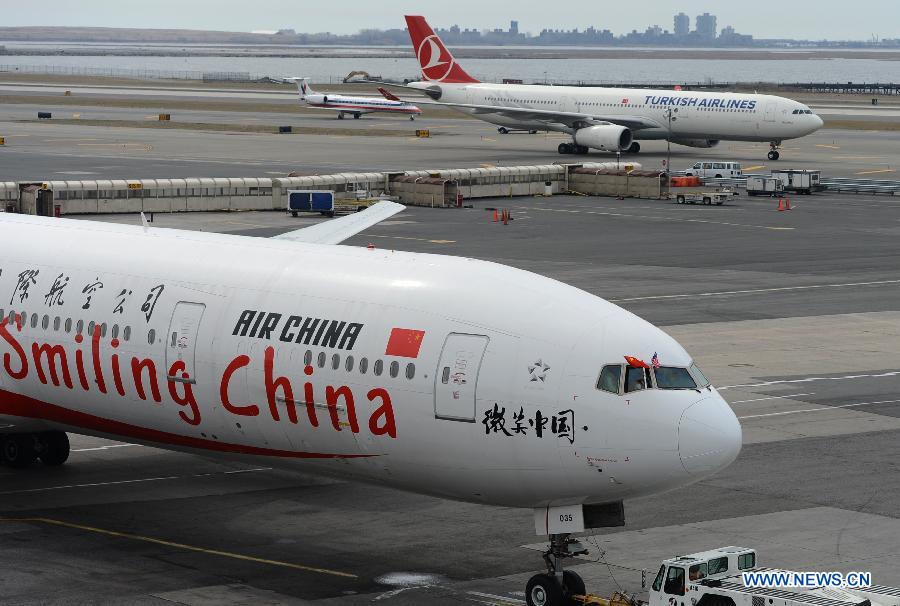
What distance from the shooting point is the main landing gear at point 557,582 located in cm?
2283

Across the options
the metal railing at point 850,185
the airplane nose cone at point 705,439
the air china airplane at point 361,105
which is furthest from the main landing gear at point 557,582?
the air china airplane at point 361,105

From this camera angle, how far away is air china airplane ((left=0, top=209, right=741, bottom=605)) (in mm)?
22453

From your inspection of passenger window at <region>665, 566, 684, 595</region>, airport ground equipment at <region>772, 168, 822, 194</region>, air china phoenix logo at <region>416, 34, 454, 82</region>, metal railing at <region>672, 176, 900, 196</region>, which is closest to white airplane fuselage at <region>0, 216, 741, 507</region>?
passenger window at <region>665, 566, 684, 595</region>

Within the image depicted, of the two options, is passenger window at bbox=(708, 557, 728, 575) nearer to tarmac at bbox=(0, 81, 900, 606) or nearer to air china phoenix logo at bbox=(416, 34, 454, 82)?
tarmac at bbox=(0, 81, 900, 606)

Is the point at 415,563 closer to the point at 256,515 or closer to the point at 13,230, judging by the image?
the point at 256,515

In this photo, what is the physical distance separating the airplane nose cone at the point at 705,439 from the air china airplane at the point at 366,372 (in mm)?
27

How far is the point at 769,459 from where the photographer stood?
115 feet

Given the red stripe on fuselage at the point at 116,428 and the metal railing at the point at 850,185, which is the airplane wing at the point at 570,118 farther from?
the red stripe on fuselage at the point at 116,428

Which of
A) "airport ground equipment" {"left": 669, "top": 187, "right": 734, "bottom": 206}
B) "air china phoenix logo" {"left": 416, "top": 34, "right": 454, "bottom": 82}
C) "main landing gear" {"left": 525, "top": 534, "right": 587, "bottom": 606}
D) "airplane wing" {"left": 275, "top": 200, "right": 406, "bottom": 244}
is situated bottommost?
"airport ground equipment" {"left": 669, "top": 187, "right": 734, "bottom": 206}

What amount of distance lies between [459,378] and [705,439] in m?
3.88

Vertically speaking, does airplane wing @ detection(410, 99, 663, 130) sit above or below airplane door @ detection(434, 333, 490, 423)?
below

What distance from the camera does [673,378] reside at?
74.3 ft

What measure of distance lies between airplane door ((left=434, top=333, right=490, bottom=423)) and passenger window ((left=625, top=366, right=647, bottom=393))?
2.30 metres

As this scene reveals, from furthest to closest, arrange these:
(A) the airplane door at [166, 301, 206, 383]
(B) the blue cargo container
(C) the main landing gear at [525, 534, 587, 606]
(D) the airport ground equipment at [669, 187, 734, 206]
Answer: (D) the airport ground equipment at [669, 187, 734, 206] < (B) the blue cargo container < (A) the airplane door at [166, 301, 206, 383] < (C) the main landing gear at [525, 534, 587, 606]
